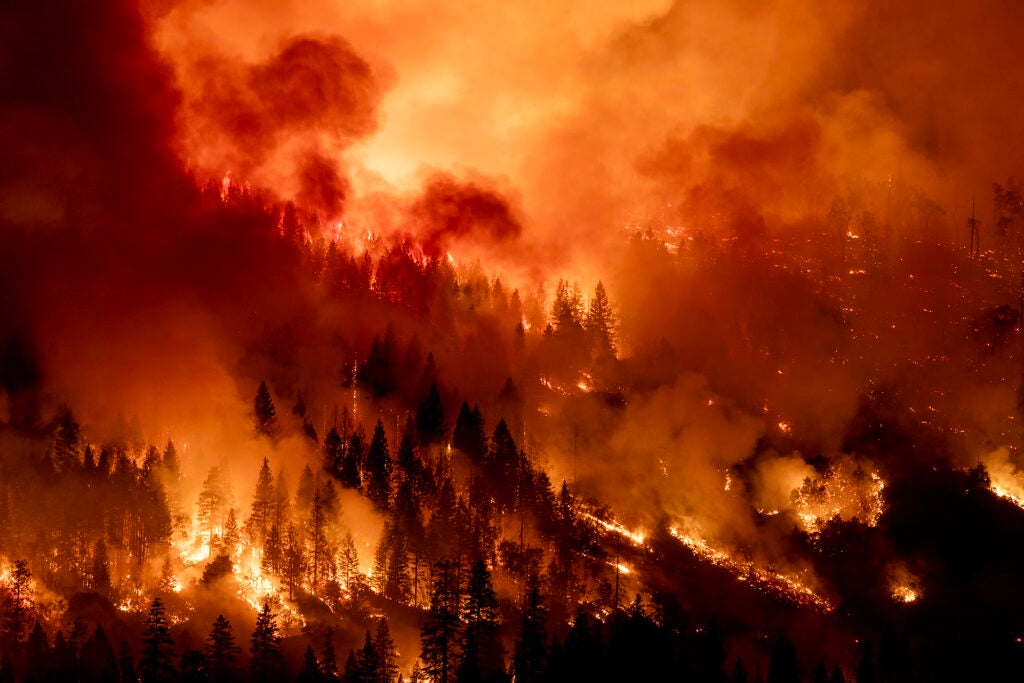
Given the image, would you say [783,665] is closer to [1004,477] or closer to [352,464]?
[352,464]

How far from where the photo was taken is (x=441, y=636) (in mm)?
119625

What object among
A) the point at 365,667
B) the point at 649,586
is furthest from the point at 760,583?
the point at 365,667

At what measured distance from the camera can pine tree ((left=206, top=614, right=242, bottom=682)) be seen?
110 m

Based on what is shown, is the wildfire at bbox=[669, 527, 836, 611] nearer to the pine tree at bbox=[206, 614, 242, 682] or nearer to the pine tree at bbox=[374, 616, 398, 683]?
the pine tree at bbox=[374, 616, 398, 683]

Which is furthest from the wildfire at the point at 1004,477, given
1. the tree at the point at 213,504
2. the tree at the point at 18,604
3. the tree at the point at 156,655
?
the tree at the point at 18,604

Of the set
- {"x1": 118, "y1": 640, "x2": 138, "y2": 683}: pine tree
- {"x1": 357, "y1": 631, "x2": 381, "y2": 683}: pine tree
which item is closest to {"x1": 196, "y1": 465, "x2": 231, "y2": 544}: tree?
{"x1": 118, "y1": 640, "x2": 138, "y2": 683}: pine tree

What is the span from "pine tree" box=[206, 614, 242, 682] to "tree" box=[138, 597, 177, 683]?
4189 millimetres

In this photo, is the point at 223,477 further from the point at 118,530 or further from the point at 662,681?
the point at 662,681

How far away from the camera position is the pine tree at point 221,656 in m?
110

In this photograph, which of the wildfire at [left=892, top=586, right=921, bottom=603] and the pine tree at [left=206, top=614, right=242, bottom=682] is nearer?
the pine tree at [left=206, top=614, right=242, bottom=682]

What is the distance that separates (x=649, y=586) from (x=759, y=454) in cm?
4210

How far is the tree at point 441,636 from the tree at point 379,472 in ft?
73.9

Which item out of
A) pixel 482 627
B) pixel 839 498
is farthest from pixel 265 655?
pixel 839 498

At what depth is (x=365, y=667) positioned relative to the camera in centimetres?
11219
